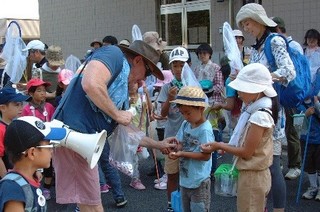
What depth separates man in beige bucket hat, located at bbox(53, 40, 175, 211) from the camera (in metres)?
2.88

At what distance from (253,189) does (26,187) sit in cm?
174

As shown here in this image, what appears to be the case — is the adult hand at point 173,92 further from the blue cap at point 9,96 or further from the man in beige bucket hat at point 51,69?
the man in beige bucket hat at point 51,69

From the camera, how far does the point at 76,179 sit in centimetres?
317

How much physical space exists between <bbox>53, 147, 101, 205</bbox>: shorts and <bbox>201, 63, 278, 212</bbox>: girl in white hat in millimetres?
882

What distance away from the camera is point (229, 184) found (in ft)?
11.4

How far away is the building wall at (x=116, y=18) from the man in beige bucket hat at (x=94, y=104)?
5.30 m

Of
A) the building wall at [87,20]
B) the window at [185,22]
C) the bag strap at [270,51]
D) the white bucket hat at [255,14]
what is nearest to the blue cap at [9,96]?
the white bucket hat at [255,14]

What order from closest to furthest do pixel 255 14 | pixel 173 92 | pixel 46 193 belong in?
pixel 255 14, pixel 173 92, pixel 46 193

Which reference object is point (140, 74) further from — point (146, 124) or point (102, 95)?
point (146, 124)

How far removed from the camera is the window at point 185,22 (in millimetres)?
9961

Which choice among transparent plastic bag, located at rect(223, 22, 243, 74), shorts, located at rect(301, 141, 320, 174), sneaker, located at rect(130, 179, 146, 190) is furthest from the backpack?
sneaker, located at rect(130, 179, 146, 190)

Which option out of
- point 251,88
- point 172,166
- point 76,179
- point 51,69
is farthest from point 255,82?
point 51,69

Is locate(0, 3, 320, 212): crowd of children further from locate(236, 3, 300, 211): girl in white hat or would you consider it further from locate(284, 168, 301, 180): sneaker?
locate(284, 168, 301, 180): sneaker

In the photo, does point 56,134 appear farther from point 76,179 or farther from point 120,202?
point 120,202
